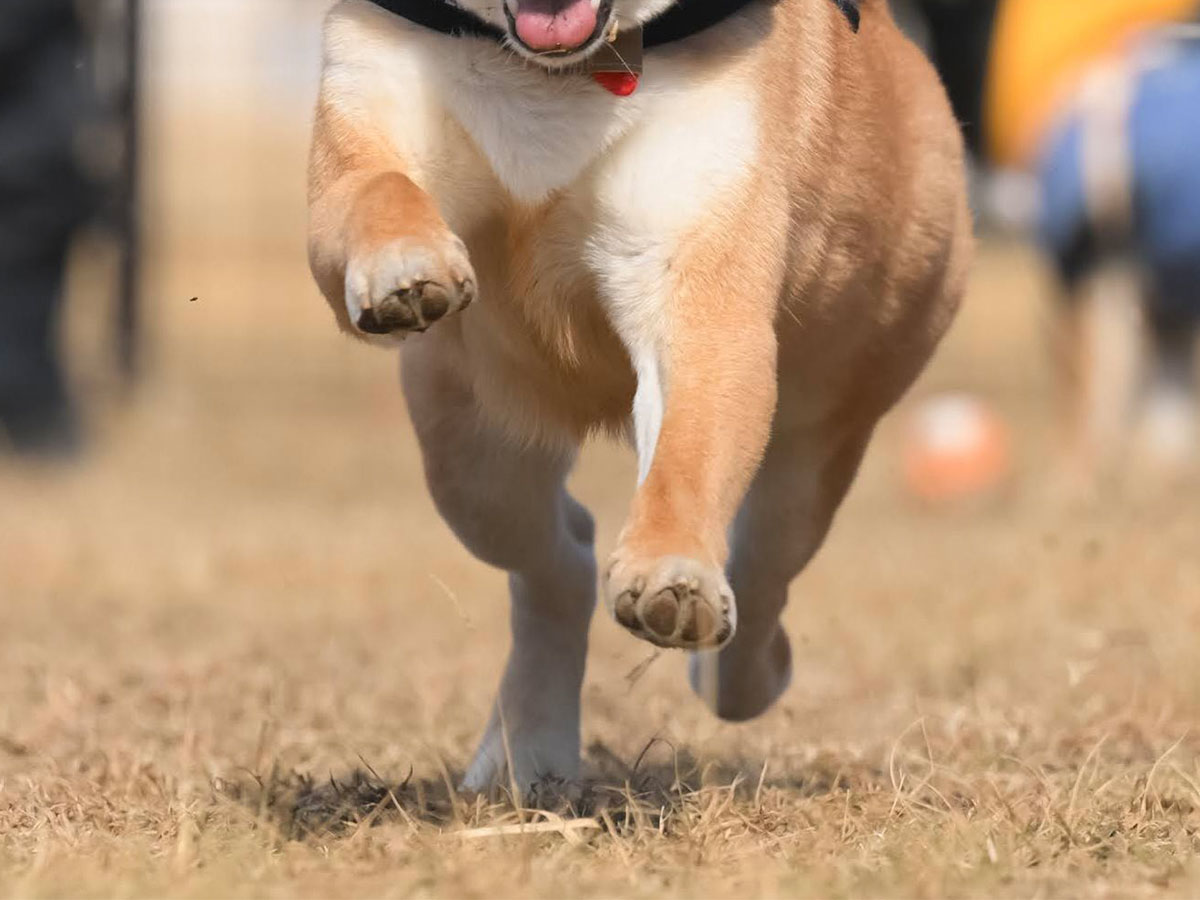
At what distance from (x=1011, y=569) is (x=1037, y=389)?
767 cm

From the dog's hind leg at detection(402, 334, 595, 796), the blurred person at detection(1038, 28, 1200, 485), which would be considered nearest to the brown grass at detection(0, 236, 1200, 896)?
the dog's hind leg at detection(402, 334, 595, 796)

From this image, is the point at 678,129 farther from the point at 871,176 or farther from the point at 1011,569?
the point at 1011,569

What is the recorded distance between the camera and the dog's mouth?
3.15 metres

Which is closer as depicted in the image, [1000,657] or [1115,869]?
[1115,869]

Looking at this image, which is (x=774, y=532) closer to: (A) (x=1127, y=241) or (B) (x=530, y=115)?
(B) (x=530, y=115)

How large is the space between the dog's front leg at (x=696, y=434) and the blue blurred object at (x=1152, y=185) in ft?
19.1

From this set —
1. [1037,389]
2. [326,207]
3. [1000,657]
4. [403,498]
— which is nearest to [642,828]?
[326,207]

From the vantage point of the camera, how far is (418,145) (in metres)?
Result: 3.28

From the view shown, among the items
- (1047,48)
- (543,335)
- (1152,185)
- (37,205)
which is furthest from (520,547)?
(37,205)

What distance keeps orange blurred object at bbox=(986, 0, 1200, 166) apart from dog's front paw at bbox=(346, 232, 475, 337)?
21.9 ft

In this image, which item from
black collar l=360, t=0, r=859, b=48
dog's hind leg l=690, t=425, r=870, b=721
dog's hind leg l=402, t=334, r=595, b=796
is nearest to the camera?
black collar l=360, t=0, r=859, b=48

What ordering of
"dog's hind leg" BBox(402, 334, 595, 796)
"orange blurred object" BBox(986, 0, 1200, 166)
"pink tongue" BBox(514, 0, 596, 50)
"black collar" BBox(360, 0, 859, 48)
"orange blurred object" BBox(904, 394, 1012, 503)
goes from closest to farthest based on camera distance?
"pink tongue" BBox(514, 0, 596, 50), "black collar" BBox(360, 0, 859, 48), "dog's hind leg" BBox(402, 334, 595, 796), "orange blurred object" BBox(904, 394, 1012, 503), "orange blurred object" BBox(986, 0, 1200, 166)

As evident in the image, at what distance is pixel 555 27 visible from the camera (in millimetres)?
3164

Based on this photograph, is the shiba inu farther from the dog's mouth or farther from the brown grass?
the brown grass
